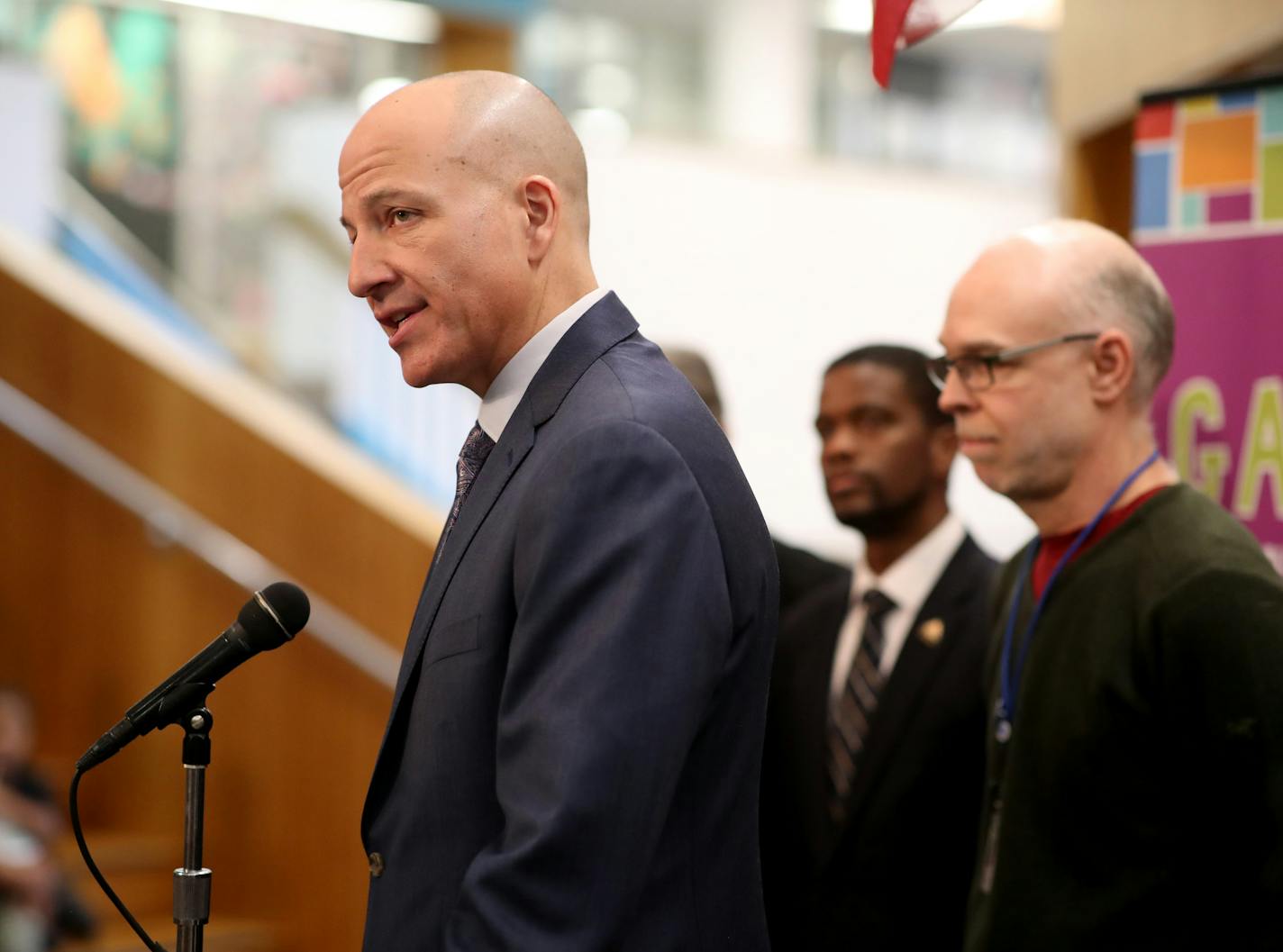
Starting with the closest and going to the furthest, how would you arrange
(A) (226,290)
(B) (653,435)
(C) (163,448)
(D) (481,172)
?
1. (B) (653,435)
2. (D) (481,172)
3. (C) (163,448)
4. (A) (226,290)

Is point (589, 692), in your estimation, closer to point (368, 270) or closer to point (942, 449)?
point (368, 270)

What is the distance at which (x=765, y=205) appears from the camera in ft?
21.7

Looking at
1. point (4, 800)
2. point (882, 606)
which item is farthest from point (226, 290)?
point (882, 606)

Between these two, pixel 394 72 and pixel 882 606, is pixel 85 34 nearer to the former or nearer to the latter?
pixel 394 72

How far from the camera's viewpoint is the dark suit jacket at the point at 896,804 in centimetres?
252

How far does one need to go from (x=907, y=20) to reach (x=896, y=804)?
3.87 feet

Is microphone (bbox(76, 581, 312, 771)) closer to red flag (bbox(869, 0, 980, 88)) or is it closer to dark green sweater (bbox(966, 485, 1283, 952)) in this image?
dark green sweater (bbox(966, 485, 1283, 952))

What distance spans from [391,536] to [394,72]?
6.51 m

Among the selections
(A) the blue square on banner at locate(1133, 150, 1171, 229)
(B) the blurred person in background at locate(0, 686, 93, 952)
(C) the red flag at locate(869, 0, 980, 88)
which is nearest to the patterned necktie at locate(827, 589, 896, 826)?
(A) the blue square on banner at locate(1133, 150, 1171, 229)

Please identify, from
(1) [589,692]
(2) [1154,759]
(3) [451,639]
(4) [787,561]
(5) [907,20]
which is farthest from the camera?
(4) [787,561]

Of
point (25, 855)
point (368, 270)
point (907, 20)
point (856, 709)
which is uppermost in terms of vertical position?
point (907, 20)

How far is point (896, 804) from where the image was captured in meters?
2.54

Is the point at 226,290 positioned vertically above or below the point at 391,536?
above

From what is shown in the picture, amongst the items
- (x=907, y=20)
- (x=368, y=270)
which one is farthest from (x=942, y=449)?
(x=368, y=270)
